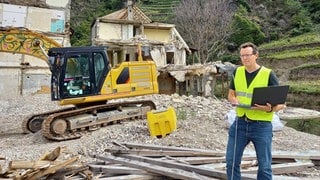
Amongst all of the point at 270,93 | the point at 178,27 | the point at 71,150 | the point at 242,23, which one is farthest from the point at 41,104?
the point at 242,23

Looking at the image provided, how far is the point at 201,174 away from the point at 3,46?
23.0ft

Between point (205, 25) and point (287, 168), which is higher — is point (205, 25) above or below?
above

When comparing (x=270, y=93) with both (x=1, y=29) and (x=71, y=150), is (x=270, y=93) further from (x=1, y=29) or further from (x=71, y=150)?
(x=1, y=29)

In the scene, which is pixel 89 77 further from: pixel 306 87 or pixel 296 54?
pixel 296 54

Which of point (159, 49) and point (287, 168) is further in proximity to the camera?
point (159, 49)

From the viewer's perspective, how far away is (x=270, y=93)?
4.80 metres

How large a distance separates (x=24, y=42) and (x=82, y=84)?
1.99 m

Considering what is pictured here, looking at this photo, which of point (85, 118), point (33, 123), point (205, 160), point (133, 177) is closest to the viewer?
point (133, 177)

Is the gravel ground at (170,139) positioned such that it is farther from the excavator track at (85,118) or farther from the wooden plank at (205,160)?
the wooden plank at (205,160)

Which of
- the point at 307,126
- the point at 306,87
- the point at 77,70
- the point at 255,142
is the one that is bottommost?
the point at 307,126

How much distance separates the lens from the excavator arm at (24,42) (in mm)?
11008

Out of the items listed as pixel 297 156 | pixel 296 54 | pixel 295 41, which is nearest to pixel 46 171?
pixel 297 156

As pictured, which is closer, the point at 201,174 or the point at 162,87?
the point at 201,174

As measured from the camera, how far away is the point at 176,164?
21.8 feet
